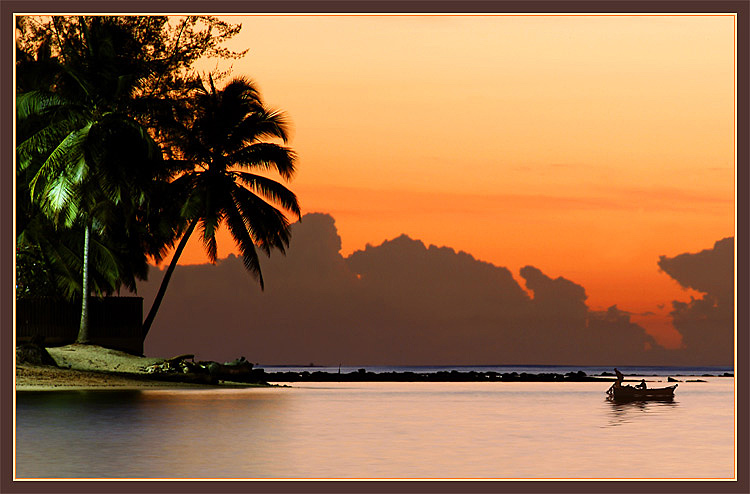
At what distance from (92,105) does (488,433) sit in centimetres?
1755

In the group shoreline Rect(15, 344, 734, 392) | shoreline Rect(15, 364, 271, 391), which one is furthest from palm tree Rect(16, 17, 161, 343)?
shoreline Rect(15, 364, 271, 391)


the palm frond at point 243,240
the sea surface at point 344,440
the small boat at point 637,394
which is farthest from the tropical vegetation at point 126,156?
the small boat at point 637,394

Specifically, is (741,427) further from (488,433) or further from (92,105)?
(92,105)

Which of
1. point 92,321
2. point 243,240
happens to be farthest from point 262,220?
point 92,321

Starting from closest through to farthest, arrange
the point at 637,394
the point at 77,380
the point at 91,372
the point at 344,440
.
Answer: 1. the point at 344,440
2. the point at 77,380
3. the point at 91,372
4. the point at 637,394

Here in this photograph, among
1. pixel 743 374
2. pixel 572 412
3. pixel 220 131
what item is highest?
pixel 220 131

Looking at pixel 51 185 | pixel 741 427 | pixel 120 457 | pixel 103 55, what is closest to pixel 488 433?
pixel 741 427

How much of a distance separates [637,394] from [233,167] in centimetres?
1490

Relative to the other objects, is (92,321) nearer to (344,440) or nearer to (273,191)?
(273,191)

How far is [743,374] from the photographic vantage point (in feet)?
45.7

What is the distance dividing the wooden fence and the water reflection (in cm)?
1516

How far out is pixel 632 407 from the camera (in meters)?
29.6

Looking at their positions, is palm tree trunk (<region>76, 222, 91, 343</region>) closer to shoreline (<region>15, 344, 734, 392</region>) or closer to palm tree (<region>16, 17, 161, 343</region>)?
palm tree (<region>16, 17, 161, 343</region>)

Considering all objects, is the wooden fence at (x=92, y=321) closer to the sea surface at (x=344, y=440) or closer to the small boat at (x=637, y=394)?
the sea surface at (x=344, y=440)
